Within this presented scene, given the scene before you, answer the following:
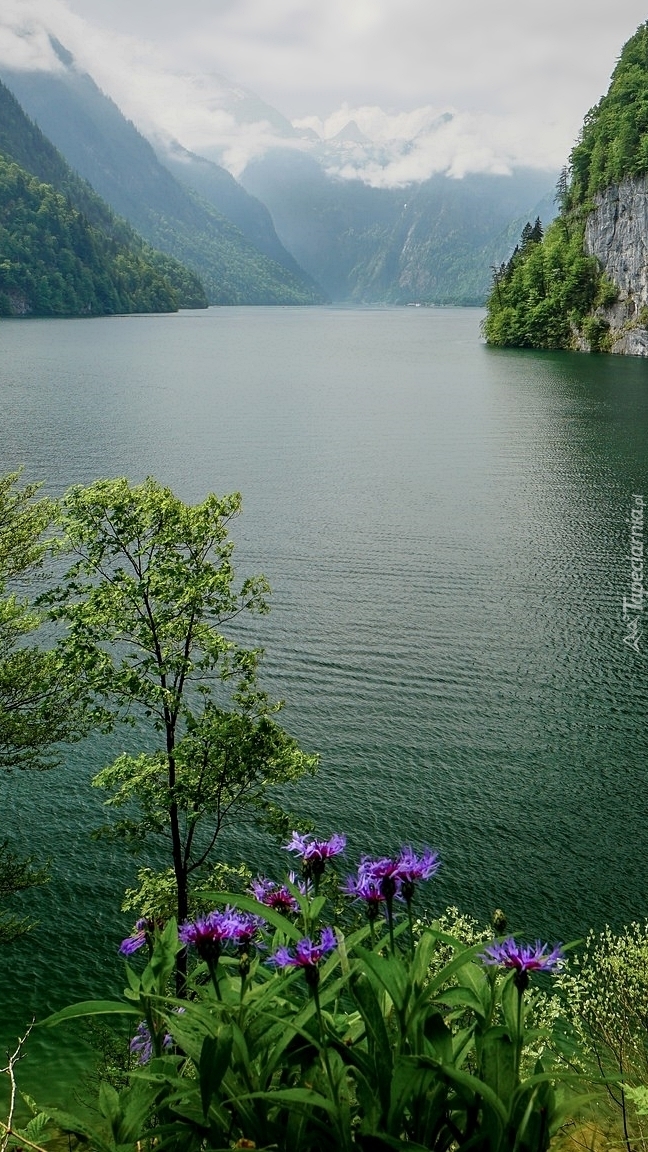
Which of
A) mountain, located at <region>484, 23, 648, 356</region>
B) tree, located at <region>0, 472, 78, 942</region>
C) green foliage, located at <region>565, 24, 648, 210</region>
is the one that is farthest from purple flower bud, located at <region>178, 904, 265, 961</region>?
green foliage, located at <region>565, 24, 648, 210</region>

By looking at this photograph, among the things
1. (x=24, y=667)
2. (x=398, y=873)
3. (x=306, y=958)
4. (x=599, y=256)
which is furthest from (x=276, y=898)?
(x=599, y=256)

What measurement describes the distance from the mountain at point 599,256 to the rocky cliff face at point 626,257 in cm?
12

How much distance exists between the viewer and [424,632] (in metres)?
26.3

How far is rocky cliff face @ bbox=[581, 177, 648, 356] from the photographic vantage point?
99.6 metres

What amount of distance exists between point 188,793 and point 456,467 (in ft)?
127

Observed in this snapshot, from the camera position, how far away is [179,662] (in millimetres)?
11570

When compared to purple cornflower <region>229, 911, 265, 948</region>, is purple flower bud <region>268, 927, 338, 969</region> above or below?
above

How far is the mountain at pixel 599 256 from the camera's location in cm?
10181

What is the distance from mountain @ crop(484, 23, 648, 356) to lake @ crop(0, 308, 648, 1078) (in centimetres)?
3671

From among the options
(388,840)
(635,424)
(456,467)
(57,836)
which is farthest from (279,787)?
(635,424)

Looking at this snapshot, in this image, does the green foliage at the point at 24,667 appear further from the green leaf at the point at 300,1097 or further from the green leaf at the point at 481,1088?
the green leaf at the point at 481,1088

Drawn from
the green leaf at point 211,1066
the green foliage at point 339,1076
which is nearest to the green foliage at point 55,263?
the green foliage at point 339,1076

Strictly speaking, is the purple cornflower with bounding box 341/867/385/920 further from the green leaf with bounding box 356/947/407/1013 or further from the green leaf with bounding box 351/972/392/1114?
the green leaf with bounding box 351/972/392/1114

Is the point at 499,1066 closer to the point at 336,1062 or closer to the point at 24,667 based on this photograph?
the point at 336,1062
